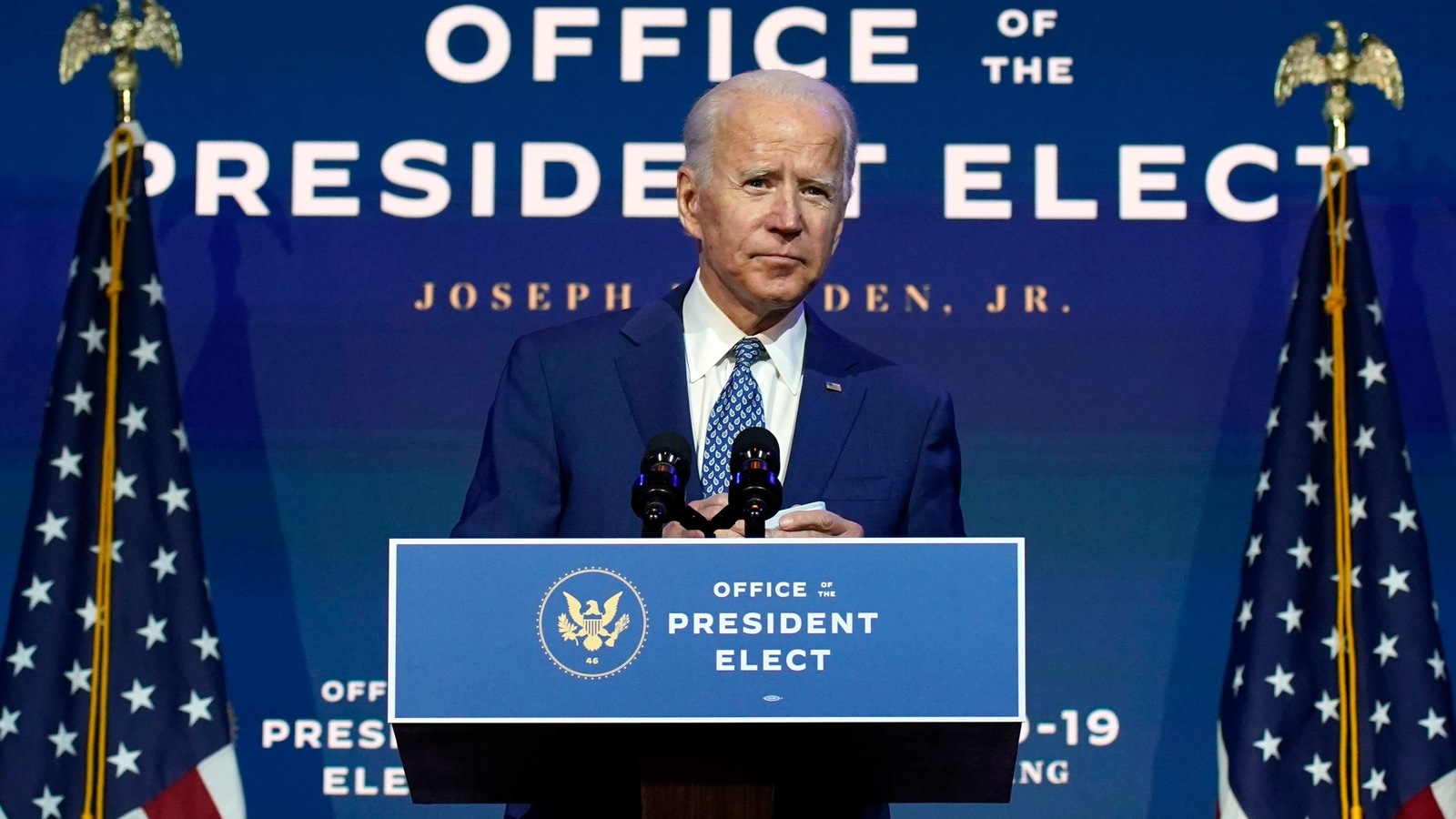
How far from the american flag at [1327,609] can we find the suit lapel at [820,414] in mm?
1555

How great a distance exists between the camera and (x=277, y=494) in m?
4.48

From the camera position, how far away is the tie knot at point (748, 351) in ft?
9.74

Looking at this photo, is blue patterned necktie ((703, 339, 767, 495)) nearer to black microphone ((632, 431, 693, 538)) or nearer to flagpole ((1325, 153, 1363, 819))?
black microphone ((632, 431, 693, 538))

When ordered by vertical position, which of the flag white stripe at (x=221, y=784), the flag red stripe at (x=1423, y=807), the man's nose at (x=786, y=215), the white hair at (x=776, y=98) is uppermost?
the white hair at (x=776, y=98)

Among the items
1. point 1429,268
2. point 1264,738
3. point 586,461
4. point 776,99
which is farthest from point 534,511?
point 1429,268

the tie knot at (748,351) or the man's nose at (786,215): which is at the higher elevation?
the man's nose at (786,215)

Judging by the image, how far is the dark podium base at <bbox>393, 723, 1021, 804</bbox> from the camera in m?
2.05

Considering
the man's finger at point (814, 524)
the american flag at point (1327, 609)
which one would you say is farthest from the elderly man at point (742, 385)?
the american flag at point (1327, 609)

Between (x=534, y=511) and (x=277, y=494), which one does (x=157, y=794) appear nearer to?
(x=277, y=494)

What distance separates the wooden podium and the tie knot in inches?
38.2

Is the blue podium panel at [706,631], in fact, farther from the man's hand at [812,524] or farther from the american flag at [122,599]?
the american flag at [122,599]

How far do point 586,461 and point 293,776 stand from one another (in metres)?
1.85

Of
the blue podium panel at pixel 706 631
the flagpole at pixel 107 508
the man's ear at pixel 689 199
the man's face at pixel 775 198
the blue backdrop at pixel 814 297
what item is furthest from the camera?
the blue backdrop at pixel 814 297

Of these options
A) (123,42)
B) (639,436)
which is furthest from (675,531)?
(123,42)
